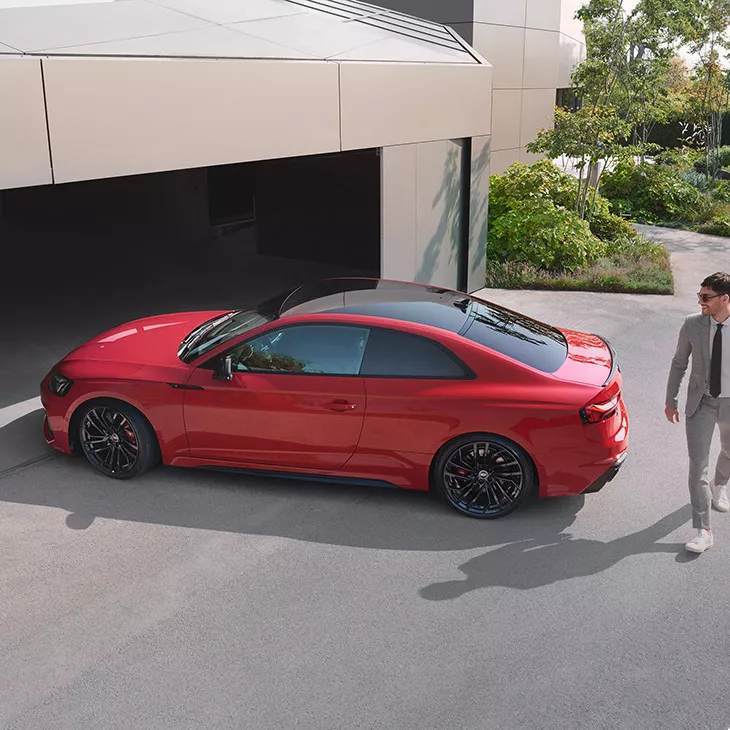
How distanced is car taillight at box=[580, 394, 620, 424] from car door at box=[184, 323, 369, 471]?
153 centimetres

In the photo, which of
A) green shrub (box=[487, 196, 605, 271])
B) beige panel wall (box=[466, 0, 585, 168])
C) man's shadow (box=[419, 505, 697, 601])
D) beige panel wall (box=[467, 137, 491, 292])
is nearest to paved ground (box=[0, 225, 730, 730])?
man's shadow (box=[419, 505, 697, 601])

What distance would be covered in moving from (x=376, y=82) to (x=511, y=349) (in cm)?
506

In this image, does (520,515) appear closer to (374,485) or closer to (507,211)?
(374,485)

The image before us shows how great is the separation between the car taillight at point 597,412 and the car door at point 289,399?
153 centimetres

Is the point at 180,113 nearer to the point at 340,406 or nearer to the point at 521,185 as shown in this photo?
the point at 340,406

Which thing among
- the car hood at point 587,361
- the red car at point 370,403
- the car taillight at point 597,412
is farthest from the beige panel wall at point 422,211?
the car taillight at point 597,412

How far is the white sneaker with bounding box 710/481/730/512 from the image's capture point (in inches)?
238

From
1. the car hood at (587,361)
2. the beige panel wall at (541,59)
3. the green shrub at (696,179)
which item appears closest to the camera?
the car hood at (587,361)

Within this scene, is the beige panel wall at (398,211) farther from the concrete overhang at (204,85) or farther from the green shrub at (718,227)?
the green shrub at (718,227)

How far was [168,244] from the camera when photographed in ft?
54.1

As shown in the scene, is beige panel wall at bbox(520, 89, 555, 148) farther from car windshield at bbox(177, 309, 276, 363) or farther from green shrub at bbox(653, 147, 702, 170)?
car windshield at bbox(177, 309, 276, 363)

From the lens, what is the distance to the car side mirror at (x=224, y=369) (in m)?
6.07

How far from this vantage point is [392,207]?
1056 centimetres

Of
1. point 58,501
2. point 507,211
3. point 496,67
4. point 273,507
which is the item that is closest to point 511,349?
point 273,507
